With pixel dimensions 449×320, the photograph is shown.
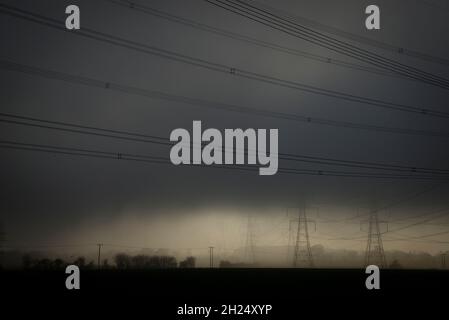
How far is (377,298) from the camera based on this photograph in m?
26.0
